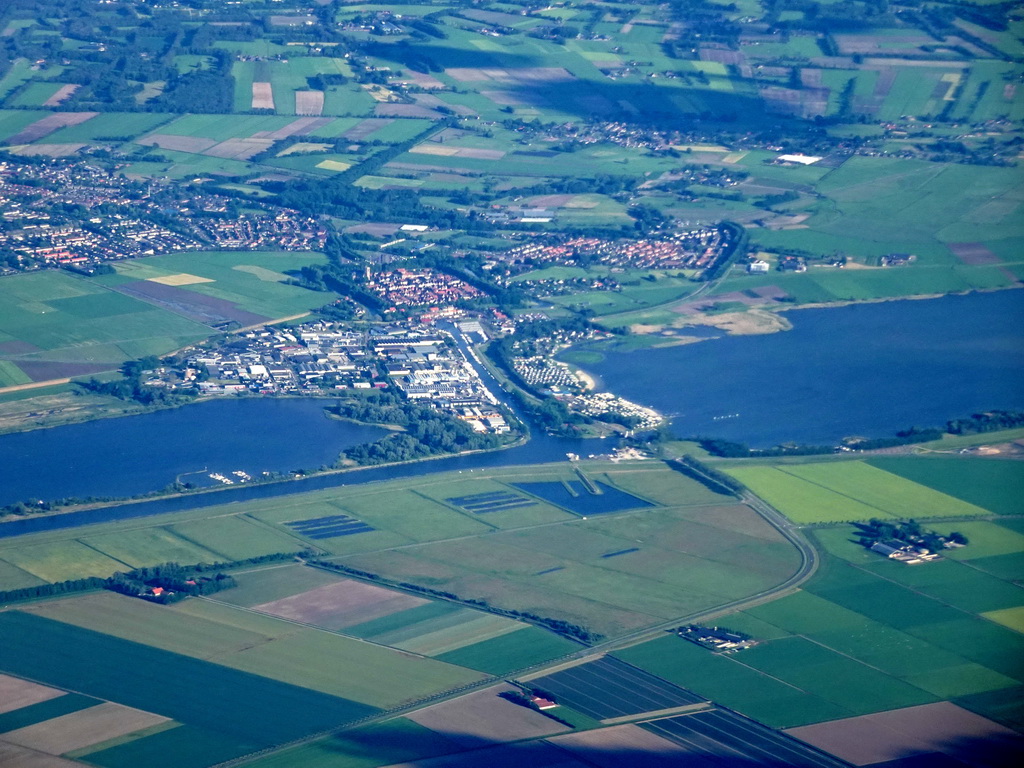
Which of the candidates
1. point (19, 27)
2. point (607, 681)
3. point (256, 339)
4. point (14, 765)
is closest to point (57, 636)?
point (14, 765)

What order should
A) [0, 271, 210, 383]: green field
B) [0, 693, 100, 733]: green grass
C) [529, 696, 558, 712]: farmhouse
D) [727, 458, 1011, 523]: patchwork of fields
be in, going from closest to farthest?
[0, 693, 100, 733]: green grass
[529, 696, 558, 712]: farmhouse
[727, 458, 1011, 523]: patchwork of fields
[0, 271, 210, 383]: green field

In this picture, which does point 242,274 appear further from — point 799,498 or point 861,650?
point 861,650

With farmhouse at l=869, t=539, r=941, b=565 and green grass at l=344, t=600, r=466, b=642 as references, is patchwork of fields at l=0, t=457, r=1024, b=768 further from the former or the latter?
farmhouse at l=869, t=539, r=941, b=565

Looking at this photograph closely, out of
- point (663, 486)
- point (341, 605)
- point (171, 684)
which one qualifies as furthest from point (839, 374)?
point (171, 684)

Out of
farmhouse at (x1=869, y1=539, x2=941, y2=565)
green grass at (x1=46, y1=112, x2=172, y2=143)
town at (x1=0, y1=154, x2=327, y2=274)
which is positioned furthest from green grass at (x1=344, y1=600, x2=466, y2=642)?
green grass at (x1=46, y1=112, x2=172, y2=143)

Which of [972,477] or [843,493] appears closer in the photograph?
[843,493]

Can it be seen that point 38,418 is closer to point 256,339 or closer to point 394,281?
point 256,339
